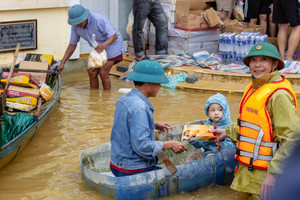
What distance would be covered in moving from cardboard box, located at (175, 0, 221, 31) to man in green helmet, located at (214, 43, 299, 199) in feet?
20.5

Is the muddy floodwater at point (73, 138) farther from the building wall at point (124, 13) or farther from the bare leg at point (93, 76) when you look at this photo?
the building wall at point (124, 13)

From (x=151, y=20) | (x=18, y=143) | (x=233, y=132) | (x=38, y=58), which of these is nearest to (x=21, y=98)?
(x=18, y=143)

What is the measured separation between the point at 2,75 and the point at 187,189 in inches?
154

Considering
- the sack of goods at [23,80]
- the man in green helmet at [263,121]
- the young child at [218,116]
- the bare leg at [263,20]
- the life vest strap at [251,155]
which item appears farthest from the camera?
the bare leg at [263,20]

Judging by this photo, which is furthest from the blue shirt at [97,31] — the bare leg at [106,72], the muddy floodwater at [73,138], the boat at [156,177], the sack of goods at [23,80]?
the boat at [156,177]

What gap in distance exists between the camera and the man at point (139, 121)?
4.30 metres

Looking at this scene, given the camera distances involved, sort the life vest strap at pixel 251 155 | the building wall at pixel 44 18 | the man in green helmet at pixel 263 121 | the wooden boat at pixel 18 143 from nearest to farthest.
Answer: the man in green helmet at pixel 263 121 → the life vest strap at pixel 251 155 → the wooden boat at pixel 18 143 → the building wall at pixel 44 18

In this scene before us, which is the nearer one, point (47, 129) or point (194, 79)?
point (47, 129)

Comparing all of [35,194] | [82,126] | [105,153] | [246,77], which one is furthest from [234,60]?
[35,194]

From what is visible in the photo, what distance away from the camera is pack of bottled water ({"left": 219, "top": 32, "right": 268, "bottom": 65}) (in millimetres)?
10594

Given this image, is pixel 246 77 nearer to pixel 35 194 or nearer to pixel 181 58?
pixel 181 58

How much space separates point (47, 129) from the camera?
730 cm

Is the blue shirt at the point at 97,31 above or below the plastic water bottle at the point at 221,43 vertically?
above

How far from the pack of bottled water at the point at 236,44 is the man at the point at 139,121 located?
654cm
